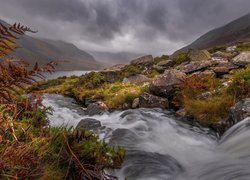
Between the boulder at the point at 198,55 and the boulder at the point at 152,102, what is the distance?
11311 mm

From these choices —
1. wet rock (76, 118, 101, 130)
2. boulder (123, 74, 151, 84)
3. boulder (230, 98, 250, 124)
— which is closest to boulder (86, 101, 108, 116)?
wet rock (76, 118, 101, 130)

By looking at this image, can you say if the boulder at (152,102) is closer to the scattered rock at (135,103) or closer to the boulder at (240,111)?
the scattered rock at (135,103)

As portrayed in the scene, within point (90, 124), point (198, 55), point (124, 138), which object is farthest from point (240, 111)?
point (198, 55)

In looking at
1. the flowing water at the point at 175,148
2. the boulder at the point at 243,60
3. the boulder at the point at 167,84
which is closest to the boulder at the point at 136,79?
the boulder at the point at 167,84

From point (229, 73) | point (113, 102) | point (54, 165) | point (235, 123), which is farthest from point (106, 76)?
point (54, 165)

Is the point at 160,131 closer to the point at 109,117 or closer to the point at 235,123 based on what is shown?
the point at 235,123

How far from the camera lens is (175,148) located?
9477 mm

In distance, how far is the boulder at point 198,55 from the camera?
25.9 meters

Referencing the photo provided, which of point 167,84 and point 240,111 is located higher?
point 167,84

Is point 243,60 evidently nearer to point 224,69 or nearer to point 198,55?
point 224,69

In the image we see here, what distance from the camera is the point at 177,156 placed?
342 inches

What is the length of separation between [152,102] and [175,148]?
6049 mm

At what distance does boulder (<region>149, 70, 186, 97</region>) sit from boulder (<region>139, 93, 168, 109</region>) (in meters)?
0.48

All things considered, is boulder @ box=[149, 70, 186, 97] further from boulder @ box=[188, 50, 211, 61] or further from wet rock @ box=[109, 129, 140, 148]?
boulder @ box=[188, 50, 211, 61]
